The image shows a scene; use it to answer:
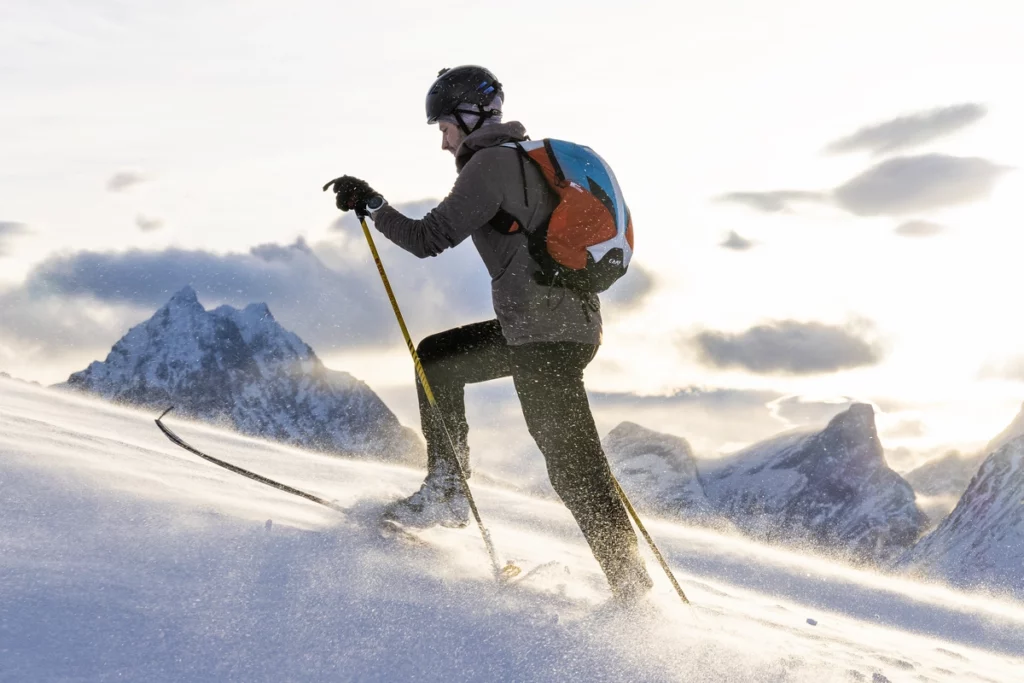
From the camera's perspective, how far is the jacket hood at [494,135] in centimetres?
415

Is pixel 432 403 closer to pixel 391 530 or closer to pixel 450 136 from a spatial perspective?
pixel 391 530

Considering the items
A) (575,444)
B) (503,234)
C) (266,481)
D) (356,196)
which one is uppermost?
(356,196)

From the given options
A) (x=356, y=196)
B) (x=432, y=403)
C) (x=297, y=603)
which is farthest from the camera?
(x=432, y=403)

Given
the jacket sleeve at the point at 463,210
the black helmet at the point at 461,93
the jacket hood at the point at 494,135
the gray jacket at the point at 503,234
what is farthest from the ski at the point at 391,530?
the black helmet at the point at 461,93

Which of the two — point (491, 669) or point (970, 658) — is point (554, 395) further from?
point (970, 658)

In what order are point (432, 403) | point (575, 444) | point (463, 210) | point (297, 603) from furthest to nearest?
point (432, 403)
point (575, 444)
point (463, 210)
point (297, 603)

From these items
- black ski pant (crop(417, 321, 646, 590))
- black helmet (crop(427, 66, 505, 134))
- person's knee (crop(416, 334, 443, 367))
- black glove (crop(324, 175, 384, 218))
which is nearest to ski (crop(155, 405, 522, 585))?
black ski pant (crop(417, 321, 646, 590))

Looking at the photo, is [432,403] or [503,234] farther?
[432,403]

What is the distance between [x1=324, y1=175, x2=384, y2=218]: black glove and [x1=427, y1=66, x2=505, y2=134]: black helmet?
0.53 meters

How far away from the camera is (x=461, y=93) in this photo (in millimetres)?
4352

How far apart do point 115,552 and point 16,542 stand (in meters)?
0.32

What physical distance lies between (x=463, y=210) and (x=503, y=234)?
0.91 ft

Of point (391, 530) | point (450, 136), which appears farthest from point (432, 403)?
point (450, 136)

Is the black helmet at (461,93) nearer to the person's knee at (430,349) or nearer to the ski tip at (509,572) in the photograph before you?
the person's knee at (430,349)
